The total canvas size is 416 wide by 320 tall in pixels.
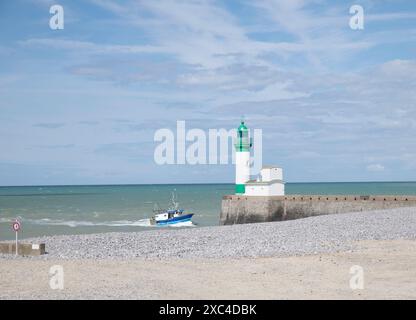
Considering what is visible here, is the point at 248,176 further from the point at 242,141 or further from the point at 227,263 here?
the point at 227,263

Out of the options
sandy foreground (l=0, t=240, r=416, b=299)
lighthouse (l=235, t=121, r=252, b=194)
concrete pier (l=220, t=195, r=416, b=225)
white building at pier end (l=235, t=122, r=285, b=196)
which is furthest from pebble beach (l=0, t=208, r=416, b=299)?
lighthouse (l=235, t=121, r=252, b=194)

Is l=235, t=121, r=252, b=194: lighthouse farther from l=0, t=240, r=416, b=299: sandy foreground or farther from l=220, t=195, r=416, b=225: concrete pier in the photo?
l=0, t=240, r=416, b=299: sandy foreground

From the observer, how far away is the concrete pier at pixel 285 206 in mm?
49844

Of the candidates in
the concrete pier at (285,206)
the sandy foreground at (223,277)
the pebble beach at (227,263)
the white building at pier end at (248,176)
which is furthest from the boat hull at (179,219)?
the sandy foreground at (223,277)

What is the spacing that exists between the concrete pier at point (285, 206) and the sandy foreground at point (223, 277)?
29.0 metres

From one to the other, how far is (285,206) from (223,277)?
38.8 m

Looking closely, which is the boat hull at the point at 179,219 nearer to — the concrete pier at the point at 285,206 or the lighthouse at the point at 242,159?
the concrete pier at the point at 285,206

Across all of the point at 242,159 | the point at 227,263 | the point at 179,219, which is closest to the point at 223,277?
the point at 227,263

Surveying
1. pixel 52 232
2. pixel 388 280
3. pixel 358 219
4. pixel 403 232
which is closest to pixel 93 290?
pixel 388 280

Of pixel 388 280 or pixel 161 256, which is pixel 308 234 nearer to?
pixel 161 256

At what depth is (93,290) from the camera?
14.4 metres

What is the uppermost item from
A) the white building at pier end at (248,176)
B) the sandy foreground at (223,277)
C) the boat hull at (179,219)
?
the white building at pier end at (248,176)
